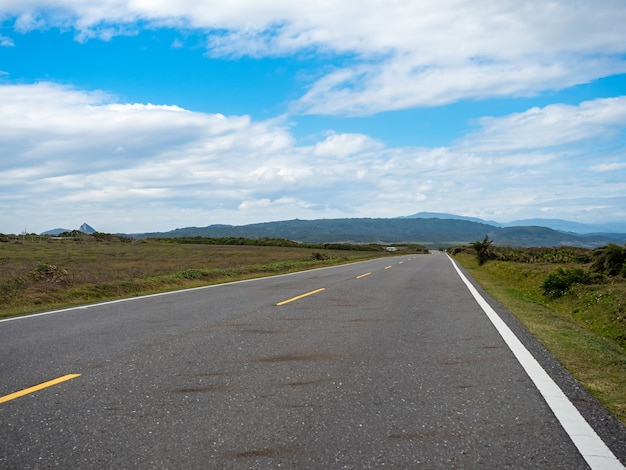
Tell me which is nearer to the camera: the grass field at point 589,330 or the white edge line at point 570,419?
the white edge line at point 570,419

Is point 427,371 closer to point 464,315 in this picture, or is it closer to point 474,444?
point 474,444

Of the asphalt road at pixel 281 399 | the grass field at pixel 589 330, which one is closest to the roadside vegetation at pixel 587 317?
the grass field at pixel 589 330

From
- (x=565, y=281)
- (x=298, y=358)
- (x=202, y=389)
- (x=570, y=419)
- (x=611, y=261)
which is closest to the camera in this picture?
(x=570, y=419)

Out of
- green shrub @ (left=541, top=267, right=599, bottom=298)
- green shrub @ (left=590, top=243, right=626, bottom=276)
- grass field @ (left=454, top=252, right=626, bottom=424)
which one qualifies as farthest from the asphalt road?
green shrub @ (left=590, top=243, right=626, bottom=276)

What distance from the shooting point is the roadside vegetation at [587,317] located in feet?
18.5

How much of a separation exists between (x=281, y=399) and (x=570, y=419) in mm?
2584

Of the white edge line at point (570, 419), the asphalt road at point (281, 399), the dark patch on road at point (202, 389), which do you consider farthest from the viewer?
the dark patch on road at point (202, 389)

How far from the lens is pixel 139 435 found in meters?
3.88

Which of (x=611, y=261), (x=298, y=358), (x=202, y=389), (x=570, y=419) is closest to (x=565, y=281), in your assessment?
(x=611, y=261)

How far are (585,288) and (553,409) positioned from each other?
1168cm

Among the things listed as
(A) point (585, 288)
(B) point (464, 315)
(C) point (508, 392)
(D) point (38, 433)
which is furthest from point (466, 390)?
(A) point (585, 288)

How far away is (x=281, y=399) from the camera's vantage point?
475cm

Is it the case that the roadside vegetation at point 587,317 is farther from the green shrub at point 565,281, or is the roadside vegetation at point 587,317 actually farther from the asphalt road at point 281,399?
the asphalt road at point 281,399

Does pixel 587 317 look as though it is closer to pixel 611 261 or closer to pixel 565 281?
pixel 565 281
